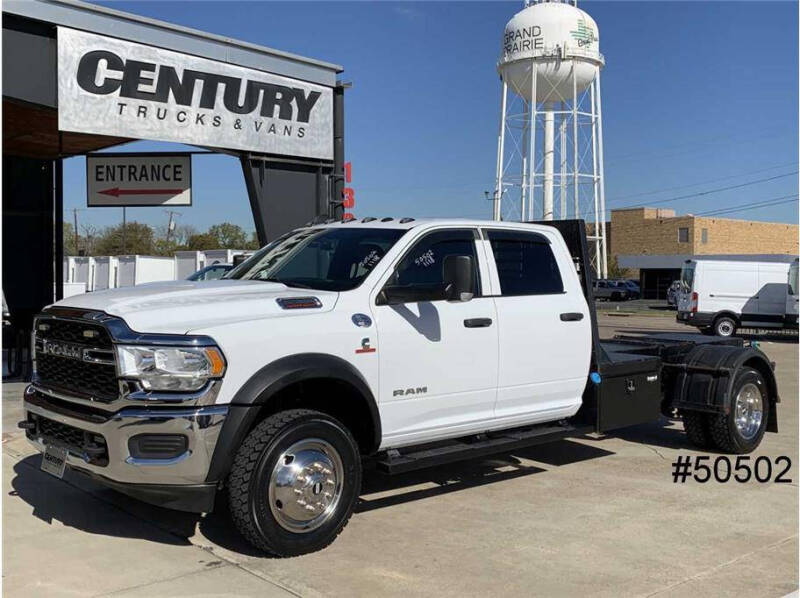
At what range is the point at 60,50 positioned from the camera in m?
9.76

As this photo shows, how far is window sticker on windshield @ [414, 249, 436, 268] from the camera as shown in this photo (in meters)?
6.02

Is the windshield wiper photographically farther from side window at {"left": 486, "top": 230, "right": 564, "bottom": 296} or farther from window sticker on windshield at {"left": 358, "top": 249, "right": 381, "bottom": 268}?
side window at {"left": 486, "top": 230, "right": 564, "bottom": 296}

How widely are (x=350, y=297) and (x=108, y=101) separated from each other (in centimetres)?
626

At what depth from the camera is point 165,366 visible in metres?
4.67

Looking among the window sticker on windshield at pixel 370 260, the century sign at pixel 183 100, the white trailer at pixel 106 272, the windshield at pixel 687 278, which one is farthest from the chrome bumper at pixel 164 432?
the white trailer at pixel 106 272

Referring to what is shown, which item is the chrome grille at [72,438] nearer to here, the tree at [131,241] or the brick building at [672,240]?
the brick building at [672,240]

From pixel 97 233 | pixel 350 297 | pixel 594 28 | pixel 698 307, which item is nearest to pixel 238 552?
pixel 350 297

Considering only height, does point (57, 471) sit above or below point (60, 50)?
below

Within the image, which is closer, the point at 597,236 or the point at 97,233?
the point at 597,236

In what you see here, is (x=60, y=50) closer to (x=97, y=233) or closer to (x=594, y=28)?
(x=594, y=28)

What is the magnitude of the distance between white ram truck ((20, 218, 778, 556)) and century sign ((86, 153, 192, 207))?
20.5 ft

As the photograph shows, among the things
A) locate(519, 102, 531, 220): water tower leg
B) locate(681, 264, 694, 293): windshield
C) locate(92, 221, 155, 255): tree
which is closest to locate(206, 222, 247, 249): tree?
locate(92, 221, 155, 255): tree

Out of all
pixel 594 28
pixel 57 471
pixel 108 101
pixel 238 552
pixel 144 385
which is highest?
pixel 594 28

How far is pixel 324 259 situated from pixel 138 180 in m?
7.59
